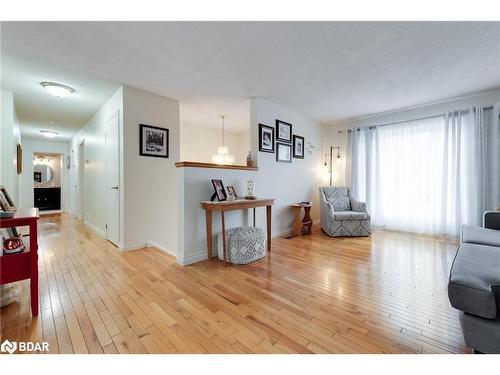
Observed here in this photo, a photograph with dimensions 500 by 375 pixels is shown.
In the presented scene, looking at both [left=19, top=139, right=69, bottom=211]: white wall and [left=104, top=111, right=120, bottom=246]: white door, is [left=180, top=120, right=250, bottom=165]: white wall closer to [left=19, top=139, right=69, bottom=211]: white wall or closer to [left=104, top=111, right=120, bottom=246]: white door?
[left=104, top=111, right=120, bottom=246]: white door

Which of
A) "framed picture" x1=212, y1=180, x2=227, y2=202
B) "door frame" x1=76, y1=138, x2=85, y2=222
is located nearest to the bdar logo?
"framed picture" x1=212, y1=180, x2=227, y2=202

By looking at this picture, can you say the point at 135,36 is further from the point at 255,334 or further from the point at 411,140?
the point at 411,140

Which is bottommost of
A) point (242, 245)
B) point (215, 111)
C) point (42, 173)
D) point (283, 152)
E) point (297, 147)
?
point (242, 245)

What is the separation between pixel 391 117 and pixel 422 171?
1175mm

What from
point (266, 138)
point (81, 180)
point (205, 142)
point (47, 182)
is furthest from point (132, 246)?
point (47, 182)

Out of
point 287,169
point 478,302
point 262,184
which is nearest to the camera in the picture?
point 478,302

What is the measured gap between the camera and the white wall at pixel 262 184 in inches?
103

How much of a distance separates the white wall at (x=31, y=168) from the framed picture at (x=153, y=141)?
563cm

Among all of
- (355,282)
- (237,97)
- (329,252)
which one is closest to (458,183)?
(329,252)

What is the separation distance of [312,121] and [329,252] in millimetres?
2980

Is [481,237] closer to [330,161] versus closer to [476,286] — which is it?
[476,286]

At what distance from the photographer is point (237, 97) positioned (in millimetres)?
3498

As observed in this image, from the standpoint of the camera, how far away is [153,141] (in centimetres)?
330

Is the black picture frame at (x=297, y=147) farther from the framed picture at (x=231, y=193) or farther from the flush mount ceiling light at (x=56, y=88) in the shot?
the flush mount ceiling light at (x=56, y=88)
